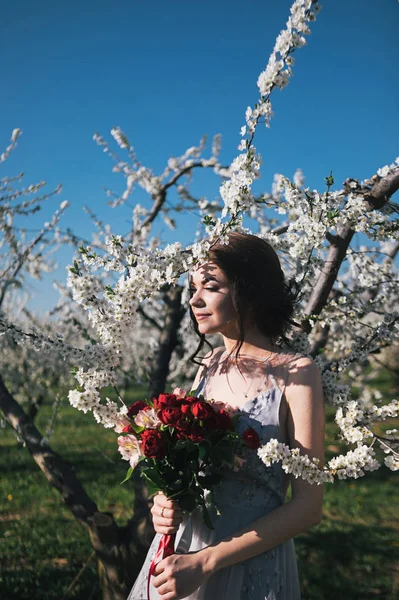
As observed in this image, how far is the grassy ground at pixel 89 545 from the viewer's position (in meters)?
4.03

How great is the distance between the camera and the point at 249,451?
183 cm

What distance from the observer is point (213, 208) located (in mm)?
5188

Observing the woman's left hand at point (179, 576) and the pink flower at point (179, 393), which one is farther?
the pink flower at point (179, 393)

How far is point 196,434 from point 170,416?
0.33ft

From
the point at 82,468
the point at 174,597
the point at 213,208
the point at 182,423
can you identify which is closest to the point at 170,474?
the point at 182,423

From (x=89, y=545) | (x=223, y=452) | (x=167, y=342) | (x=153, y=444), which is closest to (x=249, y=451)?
(x=223, y=452)

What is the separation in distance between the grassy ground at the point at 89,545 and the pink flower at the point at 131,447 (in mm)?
2117

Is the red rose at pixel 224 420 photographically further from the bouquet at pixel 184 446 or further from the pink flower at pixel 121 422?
the pink flower at pixel 121 422

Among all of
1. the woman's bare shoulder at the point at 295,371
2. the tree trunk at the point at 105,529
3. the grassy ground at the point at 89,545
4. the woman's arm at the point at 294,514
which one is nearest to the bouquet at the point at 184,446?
the woman's arm at the point at 294,514

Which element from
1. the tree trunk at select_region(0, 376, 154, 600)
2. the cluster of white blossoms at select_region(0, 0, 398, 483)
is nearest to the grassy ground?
the tree trunk at select_region(0, 376, 154, 600)

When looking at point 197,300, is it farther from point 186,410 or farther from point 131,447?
point 131,447

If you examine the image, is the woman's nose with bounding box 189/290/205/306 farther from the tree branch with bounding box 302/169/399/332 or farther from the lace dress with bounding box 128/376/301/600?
the tree branch with bounding box 302/169/399/332

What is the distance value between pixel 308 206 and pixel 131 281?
89 cm

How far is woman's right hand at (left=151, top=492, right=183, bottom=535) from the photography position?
173cm
